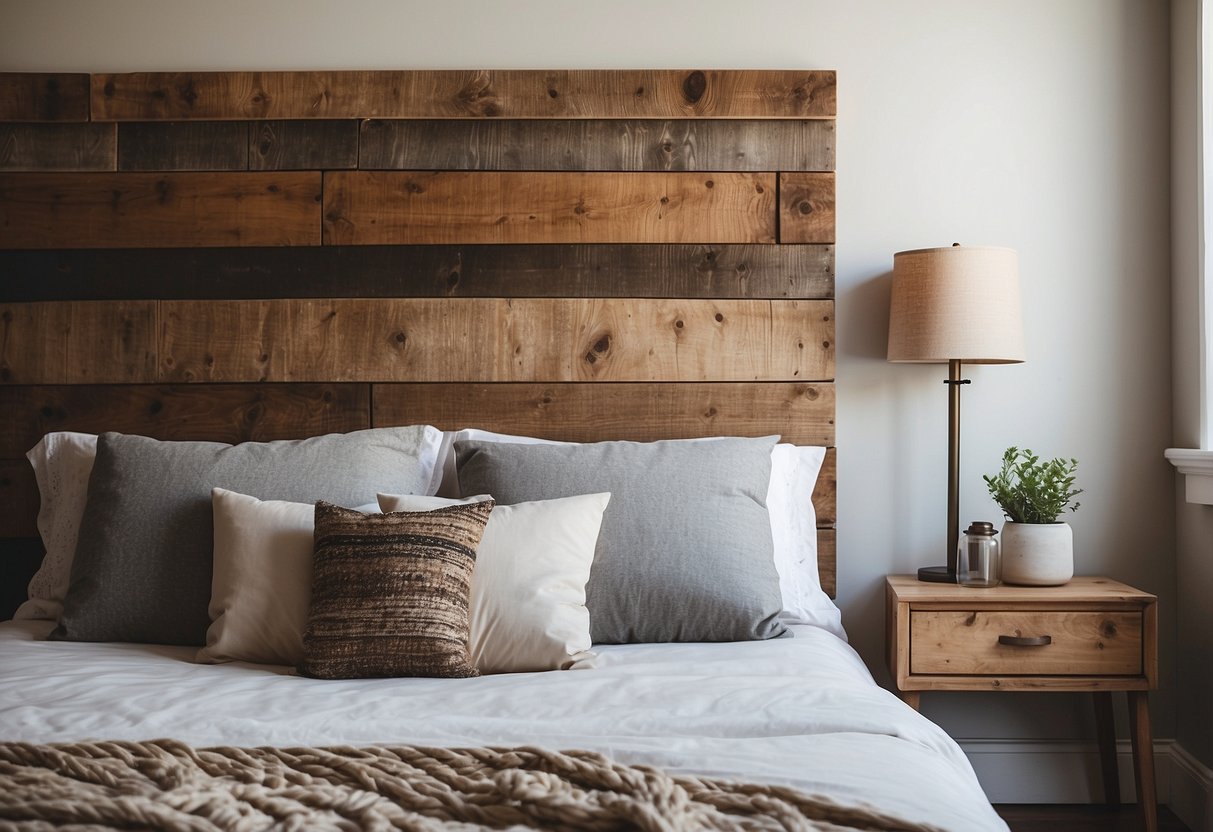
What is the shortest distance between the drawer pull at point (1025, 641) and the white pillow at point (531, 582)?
100 cm

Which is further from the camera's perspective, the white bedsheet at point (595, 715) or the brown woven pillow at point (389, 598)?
the brown woven pillow at point (389, 598)

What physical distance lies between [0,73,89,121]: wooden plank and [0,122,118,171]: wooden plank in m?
0.03

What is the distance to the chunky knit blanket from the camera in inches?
38.8

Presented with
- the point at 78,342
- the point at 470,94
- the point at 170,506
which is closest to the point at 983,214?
the point at 470,94

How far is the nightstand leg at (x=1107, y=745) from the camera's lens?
2414 mm

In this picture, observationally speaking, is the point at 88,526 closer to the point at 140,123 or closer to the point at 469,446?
the point at 469,446

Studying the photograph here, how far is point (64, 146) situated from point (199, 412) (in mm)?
816

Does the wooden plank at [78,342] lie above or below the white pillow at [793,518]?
above

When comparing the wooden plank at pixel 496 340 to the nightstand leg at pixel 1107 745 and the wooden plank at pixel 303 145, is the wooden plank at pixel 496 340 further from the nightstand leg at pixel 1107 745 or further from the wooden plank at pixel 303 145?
the nightstand leg at pixel 1107 745

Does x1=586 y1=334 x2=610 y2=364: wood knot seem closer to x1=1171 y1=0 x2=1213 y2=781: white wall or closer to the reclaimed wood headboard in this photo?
the reclaimed wood headboard

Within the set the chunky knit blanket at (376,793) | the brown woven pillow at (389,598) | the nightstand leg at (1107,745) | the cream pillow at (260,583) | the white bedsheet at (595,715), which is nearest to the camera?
the chunky knit blanket at (376,793)

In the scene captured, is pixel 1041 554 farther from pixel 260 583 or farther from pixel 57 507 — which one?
pixel 57 507

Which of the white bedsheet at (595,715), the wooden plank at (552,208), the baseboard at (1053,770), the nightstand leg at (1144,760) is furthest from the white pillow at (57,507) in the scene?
the nightstand leg at (1144,760)

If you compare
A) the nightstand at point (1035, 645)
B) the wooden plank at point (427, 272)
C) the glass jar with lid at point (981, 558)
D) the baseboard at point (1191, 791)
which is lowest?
the baseboard at point (1191, 791)
